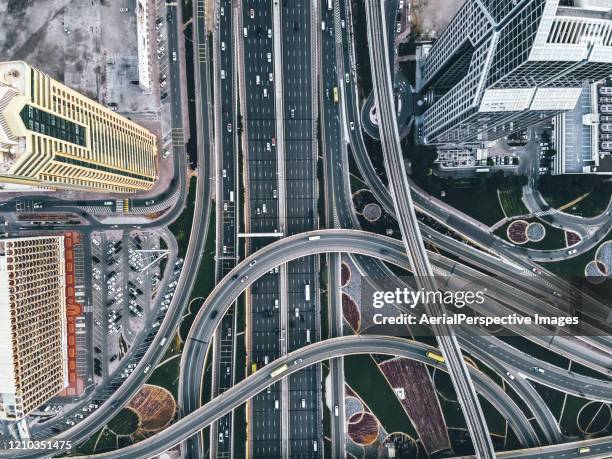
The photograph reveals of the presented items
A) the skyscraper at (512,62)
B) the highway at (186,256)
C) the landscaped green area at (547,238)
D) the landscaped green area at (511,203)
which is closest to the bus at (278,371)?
the highway at (186,256)

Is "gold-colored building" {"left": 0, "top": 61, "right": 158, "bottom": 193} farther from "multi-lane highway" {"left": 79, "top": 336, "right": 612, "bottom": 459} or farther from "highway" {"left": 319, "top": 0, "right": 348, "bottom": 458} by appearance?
"multi-lane highway" {"left": 79, "top": 336, "right": 612, "bottom": 459}

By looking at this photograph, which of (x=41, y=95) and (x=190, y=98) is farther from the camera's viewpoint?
(x=190, y=98)

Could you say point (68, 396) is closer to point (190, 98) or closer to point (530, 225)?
point (190, 98)

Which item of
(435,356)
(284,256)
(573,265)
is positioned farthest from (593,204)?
(284,256)

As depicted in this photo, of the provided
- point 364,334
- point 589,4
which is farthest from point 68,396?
point 589,4

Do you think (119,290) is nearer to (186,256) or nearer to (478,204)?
(186,256)

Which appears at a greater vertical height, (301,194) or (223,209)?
(301,194)
